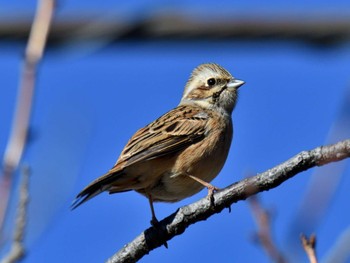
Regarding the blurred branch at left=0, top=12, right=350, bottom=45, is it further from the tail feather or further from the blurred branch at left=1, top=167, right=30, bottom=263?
the blurred branch at left=1, top=167, right=30, bottom=263

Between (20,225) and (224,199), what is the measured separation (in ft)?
6.21

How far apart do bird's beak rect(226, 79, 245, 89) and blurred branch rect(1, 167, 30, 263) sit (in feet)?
16.5

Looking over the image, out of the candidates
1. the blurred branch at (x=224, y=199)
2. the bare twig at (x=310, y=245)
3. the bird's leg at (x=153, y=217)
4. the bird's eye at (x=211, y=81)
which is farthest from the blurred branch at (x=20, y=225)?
the bird's eye at (x=211, y=81)

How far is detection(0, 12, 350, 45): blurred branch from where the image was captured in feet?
25.8

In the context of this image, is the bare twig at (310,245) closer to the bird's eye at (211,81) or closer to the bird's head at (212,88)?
the bird's head at (212,88)

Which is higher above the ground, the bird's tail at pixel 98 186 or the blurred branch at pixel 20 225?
the bird's tail at pixel 98 186

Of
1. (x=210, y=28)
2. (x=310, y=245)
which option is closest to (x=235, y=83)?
(x=210, y=28)

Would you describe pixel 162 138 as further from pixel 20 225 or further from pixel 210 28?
pixel 20 225

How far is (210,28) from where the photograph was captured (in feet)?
26.5

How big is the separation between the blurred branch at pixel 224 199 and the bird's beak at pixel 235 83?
2559 millimetres

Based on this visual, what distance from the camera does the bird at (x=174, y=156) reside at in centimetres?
612

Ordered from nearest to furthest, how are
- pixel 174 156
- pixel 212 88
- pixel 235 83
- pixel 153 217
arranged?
pixel 153 217 < pixel 174 156 < pixel 235 83 < pixel 212 88

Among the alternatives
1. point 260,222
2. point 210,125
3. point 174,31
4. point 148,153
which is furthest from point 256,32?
point 260,222

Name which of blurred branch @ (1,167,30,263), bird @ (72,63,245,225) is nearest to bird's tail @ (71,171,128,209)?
bird @ (72,63,245,225)
